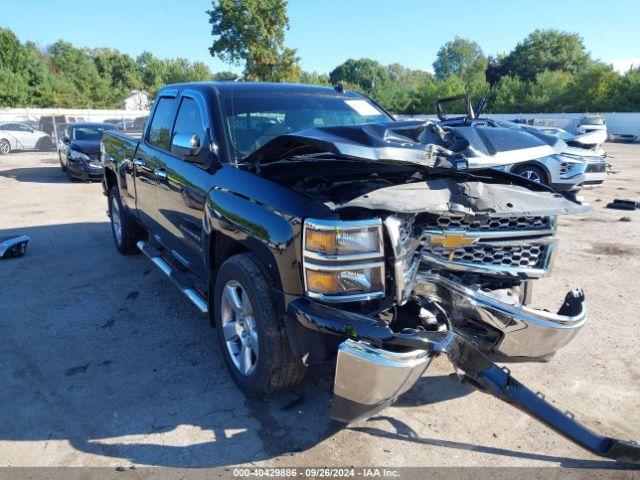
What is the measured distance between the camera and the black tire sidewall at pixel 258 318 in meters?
2.78

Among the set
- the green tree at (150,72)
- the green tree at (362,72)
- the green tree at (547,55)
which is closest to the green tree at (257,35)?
the green tree at (547,55)

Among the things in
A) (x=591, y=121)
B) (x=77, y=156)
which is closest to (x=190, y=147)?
(x=77, y=156)

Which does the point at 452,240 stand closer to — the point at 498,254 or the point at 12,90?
the point at 498,254

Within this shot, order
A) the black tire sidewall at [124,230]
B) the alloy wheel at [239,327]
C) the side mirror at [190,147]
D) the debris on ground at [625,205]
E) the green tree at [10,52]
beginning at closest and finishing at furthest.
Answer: the alloy wheel at [239,327]
the side mirror at [190,147]
the black tire sidewall at [124,230]
the debris on ground at [625,205]
the green tree at [10,52]

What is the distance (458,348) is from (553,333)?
2.31 ft

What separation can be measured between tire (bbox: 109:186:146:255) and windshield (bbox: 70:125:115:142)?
28.0 feet

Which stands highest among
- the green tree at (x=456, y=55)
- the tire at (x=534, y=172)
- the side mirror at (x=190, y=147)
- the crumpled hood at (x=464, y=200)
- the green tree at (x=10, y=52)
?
the green tree at (x=456, y=55)

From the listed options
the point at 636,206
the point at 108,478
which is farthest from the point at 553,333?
the point at 636,206

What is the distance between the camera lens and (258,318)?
2.82 meters

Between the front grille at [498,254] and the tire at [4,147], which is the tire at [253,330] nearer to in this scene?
the front grille at [498,254]

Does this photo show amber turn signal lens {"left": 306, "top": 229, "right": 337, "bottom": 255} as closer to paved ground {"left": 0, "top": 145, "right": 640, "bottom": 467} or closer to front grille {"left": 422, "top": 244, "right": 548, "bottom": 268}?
front grille {"left": 422, "top": 244, "right": 548, "bottom": 268}

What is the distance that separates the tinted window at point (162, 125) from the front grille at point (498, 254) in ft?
9.05

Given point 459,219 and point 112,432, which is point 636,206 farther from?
point 112,432

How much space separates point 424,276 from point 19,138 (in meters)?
26.1
